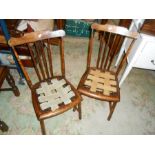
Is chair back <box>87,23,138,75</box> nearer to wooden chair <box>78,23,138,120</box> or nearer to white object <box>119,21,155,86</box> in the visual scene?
wooden chair <box>78,23,138,120</box>

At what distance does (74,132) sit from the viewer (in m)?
1.76

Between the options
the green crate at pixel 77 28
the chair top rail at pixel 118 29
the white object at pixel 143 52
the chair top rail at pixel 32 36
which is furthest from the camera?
the green crate at pixel 77 28

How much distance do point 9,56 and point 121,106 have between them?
1.49 meters

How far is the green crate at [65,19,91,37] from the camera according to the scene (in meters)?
2.61

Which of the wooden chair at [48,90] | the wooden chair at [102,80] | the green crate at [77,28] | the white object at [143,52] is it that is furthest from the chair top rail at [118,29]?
the green crate at [77,28]

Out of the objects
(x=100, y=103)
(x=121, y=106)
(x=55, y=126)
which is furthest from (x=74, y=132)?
(x=121, y=106)

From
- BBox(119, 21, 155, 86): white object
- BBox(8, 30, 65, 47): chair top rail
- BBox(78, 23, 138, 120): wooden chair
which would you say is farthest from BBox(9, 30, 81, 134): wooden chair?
BBox(119, 21, 155, 86): white object

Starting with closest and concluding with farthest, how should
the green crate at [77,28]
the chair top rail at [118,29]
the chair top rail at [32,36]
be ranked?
the chair top rail at [32,36] → the chair top rail at [118,29] → the green crate at [77,28]

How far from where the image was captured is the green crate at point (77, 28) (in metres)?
2.61

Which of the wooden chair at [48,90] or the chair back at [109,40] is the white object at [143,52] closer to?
the chair back at [109,40]

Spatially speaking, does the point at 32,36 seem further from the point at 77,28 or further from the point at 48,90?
the point at 77,28
